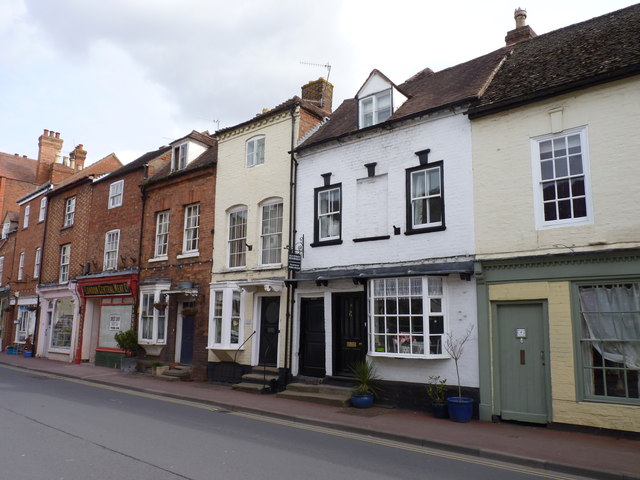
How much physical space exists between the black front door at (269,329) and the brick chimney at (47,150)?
27.1 metres

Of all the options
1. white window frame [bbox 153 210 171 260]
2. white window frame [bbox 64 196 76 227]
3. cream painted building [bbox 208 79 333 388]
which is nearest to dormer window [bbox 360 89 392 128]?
cream painted building [bbox 208 79 333 388]

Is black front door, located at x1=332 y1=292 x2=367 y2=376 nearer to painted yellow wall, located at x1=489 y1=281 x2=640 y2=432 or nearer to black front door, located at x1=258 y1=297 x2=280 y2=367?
black front door, located at x1=258 y1=297 x2=280 y2=367

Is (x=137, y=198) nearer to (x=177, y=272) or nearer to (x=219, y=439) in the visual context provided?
(x=177, y=272)

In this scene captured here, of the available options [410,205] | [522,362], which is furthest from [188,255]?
[522,362]

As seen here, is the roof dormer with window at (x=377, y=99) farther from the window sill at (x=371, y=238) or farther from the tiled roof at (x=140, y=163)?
the tiled roof at (x=140, y=163)

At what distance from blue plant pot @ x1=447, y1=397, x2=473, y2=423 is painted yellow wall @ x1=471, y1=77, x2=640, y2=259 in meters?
3.11

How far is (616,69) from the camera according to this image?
372 inches

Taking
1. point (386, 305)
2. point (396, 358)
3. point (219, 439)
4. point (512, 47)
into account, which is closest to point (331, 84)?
point (512, 47)

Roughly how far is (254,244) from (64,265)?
14731 millimetres

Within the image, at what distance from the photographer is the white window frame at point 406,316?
11.3 metres

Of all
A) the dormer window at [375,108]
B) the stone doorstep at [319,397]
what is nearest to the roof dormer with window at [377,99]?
the dormer window at [375,108]

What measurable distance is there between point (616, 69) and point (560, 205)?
274 centimetres

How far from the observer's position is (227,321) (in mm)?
16141

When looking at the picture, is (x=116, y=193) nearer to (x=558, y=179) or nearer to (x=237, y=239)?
(x=237, y=239)
